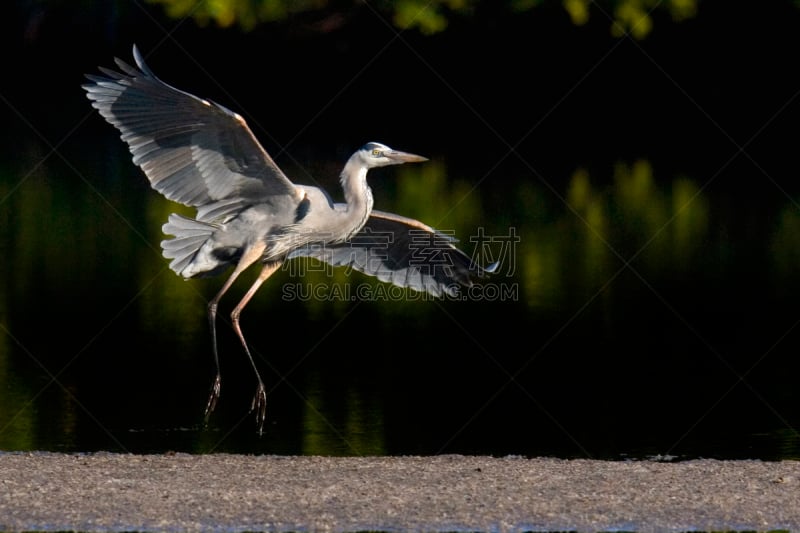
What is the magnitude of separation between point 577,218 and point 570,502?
625 inches

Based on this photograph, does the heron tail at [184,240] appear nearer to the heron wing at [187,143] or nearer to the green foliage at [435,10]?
the heron wing at [187,143]

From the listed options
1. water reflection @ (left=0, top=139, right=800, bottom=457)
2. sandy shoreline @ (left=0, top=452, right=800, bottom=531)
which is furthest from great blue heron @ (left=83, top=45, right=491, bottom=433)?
sandy shoreline @ (left=0, top=452, right=800, bottom=531)

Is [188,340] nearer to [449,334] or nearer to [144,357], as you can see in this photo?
[144,357]

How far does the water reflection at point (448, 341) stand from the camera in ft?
36.5

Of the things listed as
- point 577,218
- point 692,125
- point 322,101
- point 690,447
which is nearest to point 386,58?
point 322,101

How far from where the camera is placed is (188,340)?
14.9m

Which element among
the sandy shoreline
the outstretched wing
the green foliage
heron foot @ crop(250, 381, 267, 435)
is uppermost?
the green foliage

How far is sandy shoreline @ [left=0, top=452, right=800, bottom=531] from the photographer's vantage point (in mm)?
Answer: 7766

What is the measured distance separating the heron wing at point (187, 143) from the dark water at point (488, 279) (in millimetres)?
1773

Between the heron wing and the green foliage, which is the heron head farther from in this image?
the green foliage

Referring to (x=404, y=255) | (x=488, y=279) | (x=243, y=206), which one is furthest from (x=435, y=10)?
(x=243, y=206)

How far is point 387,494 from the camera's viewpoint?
832 centimetres

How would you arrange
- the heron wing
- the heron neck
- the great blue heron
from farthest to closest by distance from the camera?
the heron neck, the great blue heron, the heron wing

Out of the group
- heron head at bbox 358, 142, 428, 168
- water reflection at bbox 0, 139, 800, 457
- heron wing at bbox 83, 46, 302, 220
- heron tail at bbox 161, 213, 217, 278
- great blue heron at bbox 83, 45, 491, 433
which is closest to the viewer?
heron wing at bbox 83, 46, 302, 220
